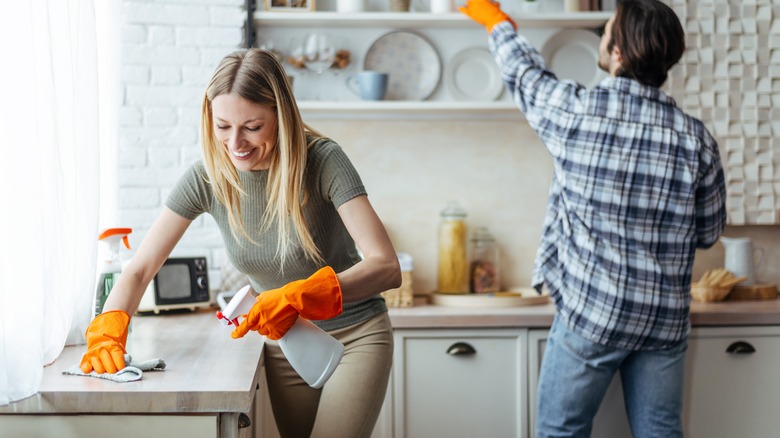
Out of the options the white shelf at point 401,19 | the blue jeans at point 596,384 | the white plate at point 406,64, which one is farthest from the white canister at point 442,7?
the blue jeans at point 596,384

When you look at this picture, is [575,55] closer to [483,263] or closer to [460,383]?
[483,263]

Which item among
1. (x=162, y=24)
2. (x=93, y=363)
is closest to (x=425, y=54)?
(x=162, y=24)

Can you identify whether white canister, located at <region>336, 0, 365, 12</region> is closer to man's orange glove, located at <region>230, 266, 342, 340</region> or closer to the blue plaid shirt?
the blue plaid shirt

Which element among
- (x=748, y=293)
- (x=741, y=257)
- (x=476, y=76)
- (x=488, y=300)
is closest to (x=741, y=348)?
(x=748, y=293)

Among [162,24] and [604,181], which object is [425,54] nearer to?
[162,24]

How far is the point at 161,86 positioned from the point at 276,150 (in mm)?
1329

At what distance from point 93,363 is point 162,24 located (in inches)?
66.0

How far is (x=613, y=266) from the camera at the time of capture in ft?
7.06

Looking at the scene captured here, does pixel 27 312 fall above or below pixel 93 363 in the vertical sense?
above

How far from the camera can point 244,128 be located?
170 centimetres

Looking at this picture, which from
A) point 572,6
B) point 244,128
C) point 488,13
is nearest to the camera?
point 244,128

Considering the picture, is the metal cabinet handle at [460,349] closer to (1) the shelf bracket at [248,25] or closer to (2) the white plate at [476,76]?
(2) the white plate at [476,76]

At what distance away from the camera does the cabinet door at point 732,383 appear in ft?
8.79

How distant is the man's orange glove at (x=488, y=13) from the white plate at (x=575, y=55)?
0.67 m
